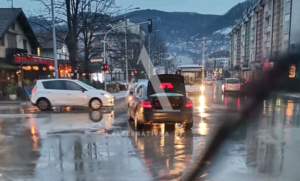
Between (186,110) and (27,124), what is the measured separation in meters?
6.02

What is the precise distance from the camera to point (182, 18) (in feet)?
482

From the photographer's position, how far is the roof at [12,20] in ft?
76.4

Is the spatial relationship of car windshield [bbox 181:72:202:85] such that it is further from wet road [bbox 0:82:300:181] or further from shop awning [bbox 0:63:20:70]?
shop awning [bbox 0:63:20:70]

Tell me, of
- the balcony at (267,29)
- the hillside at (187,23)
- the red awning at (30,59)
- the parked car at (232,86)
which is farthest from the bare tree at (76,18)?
the hillside at (187,23)

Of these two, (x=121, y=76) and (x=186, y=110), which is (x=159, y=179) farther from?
(x=121, y=76)

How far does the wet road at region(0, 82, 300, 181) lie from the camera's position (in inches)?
186

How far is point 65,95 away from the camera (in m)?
13.0

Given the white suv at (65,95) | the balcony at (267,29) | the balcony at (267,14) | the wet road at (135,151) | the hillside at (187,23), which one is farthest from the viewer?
the hillside at (187,23)

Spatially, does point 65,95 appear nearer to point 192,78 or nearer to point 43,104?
point 43,104

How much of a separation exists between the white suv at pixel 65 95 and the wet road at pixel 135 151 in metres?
3.48

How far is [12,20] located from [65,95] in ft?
52.6

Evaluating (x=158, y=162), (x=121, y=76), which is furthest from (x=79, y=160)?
(x=121, y=76)

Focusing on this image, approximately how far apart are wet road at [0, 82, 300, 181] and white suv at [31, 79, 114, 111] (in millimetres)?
3484

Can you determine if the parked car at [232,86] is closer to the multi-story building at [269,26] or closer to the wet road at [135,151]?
the multi-story building at [269,26]
